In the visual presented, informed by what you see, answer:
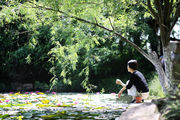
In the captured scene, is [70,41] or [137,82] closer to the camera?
[137,82]

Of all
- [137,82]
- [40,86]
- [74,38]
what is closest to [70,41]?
[74,38]

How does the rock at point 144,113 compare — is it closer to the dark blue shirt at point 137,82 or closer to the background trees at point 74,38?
the dark blue shirt at point 137,82

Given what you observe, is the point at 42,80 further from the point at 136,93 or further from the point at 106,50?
the point at 136,93

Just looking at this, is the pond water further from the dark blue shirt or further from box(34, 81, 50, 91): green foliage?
box(34, 81, 50, 91): green foliage

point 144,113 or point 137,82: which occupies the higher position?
point 137,82

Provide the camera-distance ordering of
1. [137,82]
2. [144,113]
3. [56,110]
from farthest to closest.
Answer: [56,110] < [137,82] < [144,113]

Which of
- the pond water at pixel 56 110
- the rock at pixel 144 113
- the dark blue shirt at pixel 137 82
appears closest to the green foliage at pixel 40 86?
the pond water at pixel 56 110

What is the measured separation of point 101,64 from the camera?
525 inches

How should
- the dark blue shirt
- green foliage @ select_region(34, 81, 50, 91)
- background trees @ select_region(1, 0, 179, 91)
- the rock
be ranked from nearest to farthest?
the rock → the dark blue shirt → background trees @ select_region(1, 0, 179, 91) → green foliage @ select_region(34, 81, 50, 91)

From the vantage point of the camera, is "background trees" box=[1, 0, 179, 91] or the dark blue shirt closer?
the dark blue shirt

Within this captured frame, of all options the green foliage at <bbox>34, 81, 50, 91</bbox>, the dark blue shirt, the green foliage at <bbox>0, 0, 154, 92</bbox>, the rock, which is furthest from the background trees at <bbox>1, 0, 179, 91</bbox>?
the rock

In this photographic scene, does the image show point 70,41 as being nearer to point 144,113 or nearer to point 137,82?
point 137,82

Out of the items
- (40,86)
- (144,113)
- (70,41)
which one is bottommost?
(40,86)

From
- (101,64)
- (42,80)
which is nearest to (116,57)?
(101,64)
